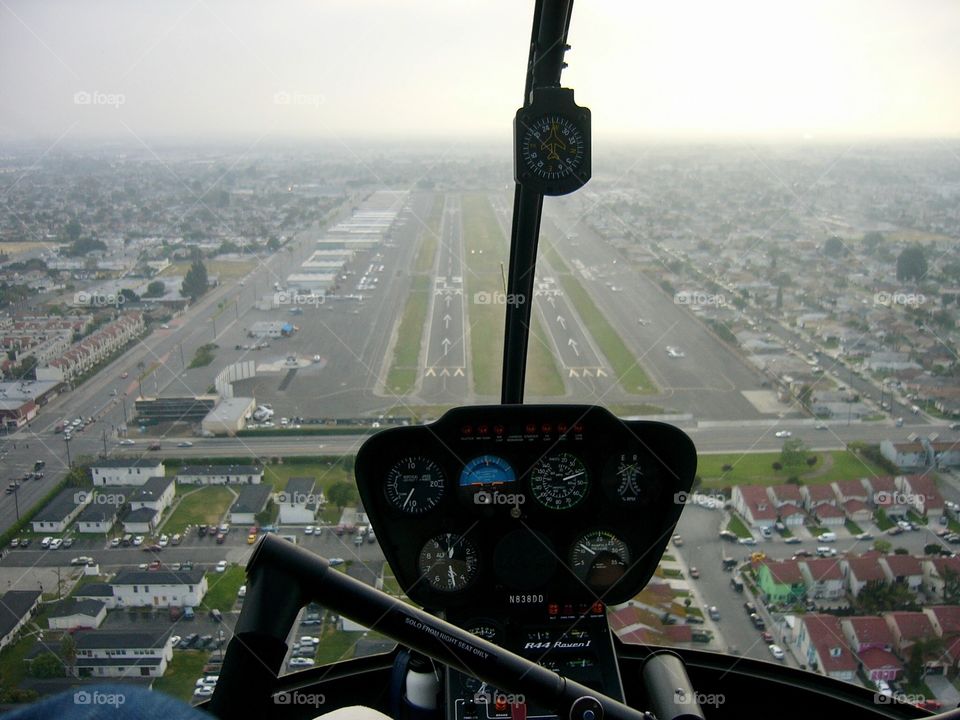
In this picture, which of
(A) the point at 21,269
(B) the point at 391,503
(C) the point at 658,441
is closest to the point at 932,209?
(C) the point at 658,441

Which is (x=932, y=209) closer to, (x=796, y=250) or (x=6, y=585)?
(x=796, y=250)

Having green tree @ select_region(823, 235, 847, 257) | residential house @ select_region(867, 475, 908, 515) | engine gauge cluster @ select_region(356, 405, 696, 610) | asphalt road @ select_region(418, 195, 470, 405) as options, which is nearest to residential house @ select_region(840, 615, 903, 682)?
residential house @ select_region(867, 475, 908, 515)

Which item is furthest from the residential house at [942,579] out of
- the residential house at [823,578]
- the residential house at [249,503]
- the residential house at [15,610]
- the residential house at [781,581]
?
the residential house at [15,610]

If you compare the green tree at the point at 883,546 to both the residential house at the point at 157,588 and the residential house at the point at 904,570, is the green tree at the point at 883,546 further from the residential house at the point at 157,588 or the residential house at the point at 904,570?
the residential house at the point at 157,588

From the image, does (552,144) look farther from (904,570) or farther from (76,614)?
(76,614)

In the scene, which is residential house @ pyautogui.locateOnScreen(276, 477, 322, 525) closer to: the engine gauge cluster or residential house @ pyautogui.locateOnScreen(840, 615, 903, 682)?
the engine gauge cluster

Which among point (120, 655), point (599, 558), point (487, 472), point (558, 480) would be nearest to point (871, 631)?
point (599, 558)
